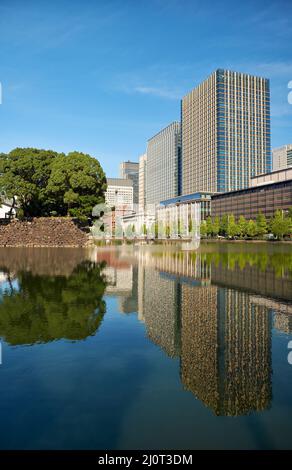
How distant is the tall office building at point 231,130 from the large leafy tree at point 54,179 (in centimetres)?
10976

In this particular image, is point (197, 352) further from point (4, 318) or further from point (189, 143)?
point (189, 143)

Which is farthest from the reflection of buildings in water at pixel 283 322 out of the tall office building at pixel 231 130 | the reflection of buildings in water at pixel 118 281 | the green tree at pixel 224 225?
the tall office building at pixel 231 130

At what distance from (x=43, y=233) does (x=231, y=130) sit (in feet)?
409

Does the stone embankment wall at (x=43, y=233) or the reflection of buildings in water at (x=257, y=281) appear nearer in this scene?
the reflection of buildings in water at (x=257, y=281)

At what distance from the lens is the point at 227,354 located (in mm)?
9195

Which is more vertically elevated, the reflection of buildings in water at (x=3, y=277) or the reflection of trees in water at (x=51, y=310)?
the reflection of buildings in water at (x=3, y=277)

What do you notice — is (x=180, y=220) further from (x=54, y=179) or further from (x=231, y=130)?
(x=54, y=179)

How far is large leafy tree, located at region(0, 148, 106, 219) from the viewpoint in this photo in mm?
56562

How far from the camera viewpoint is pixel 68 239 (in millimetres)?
60219

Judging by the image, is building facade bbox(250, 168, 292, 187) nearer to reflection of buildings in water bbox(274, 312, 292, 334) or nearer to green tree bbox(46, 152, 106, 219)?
green tree bbox(46, 152, 106, 219)

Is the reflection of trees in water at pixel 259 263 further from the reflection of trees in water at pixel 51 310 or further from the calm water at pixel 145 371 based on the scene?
the reflection of trees in water at pixel 51 310

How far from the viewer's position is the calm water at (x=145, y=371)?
19.0 ft

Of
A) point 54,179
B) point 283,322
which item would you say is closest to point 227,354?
point 283,322

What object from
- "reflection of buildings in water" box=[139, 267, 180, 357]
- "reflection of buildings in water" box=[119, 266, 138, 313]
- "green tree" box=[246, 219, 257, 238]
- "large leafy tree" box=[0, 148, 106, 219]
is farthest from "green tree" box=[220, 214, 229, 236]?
"reflection of buildings in water" box=[119, 266, 138, 313]
